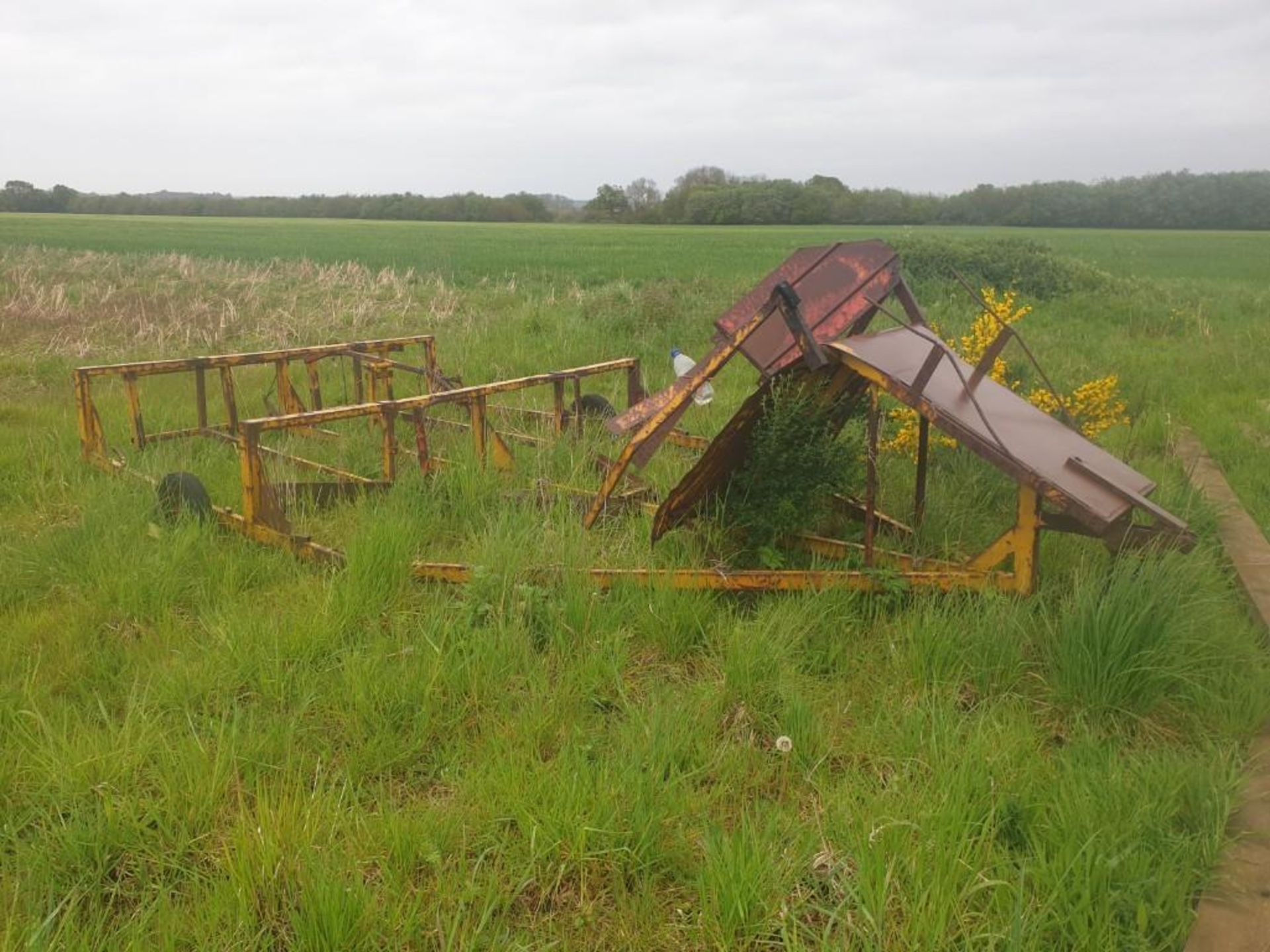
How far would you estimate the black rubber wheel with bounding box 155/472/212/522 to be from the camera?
483 cm

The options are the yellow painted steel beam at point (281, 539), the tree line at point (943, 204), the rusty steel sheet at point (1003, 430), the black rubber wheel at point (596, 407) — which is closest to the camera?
the rusty steel sheet at point (1003, 430)

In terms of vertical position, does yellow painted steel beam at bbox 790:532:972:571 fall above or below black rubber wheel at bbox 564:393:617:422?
below

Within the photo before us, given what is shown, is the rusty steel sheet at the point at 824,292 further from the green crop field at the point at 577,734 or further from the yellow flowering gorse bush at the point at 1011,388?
the yellow flowering gorse bush at the point at 1011,388

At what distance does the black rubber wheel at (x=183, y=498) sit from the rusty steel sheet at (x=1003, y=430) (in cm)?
337

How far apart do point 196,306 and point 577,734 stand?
12.8m

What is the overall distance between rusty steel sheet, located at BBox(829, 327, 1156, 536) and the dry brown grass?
9.50 metres

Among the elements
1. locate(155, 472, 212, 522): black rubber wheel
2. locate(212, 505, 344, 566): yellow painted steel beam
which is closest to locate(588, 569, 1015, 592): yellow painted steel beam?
locate(212, 505, 344, 566): yellow painted steel beam

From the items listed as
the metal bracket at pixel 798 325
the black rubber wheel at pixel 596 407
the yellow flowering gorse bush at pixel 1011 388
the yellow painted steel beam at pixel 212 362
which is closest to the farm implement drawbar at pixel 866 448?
the metal bracket at pixel 798 325

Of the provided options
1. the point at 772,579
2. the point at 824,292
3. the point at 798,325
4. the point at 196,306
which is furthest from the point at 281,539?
the point at 196,306

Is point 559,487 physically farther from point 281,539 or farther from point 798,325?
point 798,325

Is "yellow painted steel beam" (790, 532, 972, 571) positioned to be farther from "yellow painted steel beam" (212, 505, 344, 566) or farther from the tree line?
the tree line

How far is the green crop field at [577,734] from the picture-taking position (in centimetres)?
231

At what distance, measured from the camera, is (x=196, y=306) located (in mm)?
13625

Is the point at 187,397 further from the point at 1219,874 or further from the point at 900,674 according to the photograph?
the point at 1219,874
